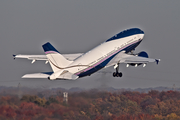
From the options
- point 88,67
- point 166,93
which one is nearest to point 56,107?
point 88,67

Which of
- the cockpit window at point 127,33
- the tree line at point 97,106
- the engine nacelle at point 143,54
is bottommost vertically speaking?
the tree line at point 97,106

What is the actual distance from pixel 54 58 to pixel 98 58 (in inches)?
321

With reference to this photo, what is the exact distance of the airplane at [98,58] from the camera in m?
59.5

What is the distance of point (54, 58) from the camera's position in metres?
59.8

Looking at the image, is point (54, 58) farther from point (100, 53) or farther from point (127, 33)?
point (127, 33)

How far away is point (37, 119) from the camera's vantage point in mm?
62094

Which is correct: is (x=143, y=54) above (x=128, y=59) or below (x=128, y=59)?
above

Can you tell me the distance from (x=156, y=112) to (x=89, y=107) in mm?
27013

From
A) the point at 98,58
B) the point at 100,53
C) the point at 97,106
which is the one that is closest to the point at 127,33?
A: the point at 100,53

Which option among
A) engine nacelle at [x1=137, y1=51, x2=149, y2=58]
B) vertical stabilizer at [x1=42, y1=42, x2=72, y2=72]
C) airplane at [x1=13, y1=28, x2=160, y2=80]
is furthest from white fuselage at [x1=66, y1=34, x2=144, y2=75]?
engine nacelle at [x1=137, y1=51, x2=149, y2=58]

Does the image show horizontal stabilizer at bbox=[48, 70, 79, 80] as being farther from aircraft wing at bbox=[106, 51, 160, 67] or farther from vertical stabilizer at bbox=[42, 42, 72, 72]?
aircraft wing at bbox=[106, 51, 160, 67]

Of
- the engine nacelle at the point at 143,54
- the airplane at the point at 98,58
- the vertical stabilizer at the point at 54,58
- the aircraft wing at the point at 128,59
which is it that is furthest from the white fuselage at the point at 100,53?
the engine nacelle at the point at 143,54

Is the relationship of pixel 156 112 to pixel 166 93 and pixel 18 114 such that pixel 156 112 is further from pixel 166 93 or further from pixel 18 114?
pixel 18 114

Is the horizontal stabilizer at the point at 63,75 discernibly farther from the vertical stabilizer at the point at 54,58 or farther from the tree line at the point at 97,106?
the tree line at the point at 97,106
